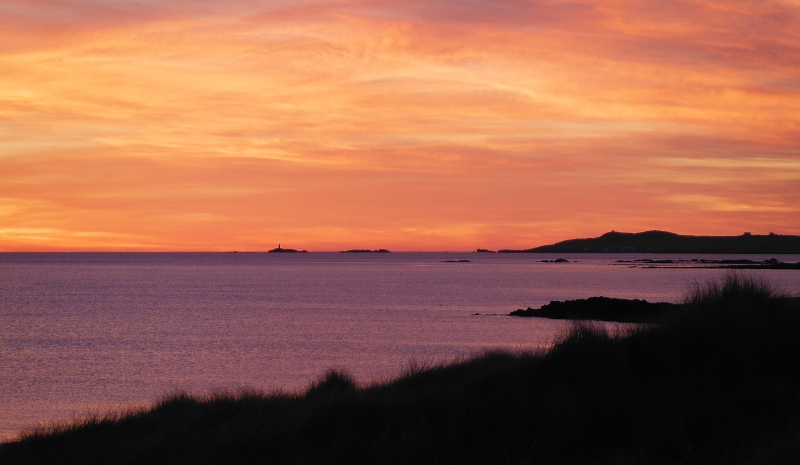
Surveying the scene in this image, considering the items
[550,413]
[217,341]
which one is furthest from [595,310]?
[550,413]

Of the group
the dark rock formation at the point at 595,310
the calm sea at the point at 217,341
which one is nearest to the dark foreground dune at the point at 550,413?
the calm sea at the point at 217,341

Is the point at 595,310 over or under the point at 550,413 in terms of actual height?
under

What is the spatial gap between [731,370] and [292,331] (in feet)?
111

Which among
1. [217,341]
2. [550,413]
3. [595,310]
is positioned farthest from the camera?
[595,310]

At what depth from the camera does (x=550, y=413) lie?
10.5m

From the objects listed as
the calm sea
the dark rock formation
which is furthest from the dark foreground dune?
the dark rock formation

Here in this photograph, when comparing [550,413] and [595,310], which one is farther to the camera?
[595,310]

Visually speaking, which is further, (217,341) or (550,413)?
(217,341)

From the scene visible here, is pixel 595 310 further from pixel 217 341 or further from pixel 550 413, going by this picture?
pixel 550 413

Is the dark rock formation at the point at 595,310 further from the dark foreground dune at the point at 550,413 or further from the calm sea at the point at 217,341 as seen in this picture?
the dark foreground dune at the point at 550,413

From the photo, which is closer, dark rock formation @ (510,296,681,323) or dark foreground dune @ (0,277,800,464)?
dark foreground dune @ (0,277,800,464)

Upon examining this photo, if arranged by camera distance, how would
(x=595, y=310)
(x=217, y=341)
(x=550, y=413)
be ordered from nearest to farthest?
(x=550, y=413) < (x=217, y=341) < (x=595, y=310)

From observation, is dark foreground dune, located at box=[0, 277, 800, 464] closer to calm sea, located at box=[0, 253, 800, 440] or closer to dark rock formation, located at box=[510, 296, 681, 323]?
calm sea, located at box=[0, 253, 800, 440]

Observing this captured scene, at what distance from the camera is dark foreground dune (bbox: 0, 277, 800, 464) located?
31.4 ft
